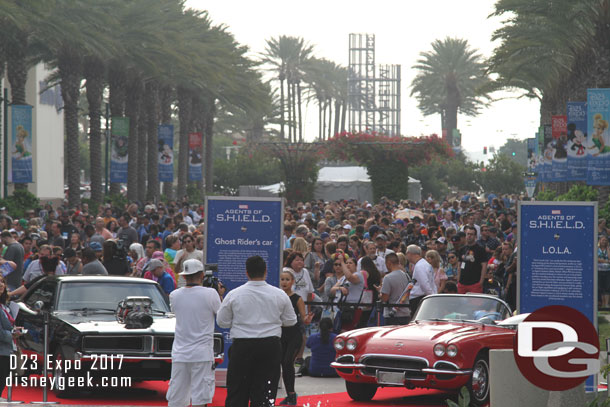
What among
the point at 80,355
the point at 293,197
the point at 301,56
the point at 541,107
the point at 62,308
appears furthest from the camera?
the point at 301,56

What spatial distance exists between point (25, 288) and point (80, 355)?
11.9ft

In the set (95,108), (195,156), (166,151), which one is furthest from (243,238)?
(195,156)

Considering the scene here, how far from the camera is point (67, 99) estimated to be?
4334cm

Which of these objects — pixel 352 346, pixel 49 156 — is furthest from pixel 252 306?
pixel 49 156

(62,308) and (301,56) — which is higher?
(301,56)

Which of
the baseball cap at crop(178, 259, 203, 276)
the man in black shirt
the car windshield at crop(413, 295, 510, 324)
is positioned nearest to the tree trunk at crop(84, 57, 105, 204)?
the man in black shirt

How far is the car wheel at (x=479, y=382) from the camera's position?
11469 mm

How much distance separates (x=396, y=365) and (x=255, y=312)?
2.77 meters

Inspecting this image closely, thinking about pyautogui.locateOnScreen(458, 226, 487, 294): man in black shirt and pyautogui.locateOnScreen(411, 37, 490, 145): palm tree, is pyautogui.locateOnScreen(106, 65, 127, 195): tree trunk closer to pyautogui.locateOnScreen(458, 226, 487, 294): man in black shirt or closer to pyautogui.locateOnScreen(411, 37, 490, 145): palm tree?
pyautogui.locateOnScreen(458, 226, 487, 294): man in black shirt

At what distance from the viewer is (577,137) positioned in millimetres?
32281

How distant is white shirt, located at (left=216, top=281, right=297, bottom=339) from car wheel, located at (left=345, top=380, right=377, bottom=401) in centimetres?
276

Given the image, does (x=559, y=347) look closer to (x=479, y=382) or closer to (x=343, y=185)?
(x=479, y=382)

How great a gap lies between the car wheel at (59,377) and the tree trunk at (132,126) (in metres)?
36.2

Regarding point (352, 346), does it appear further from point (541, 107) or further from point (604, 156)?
point (541, 107)
